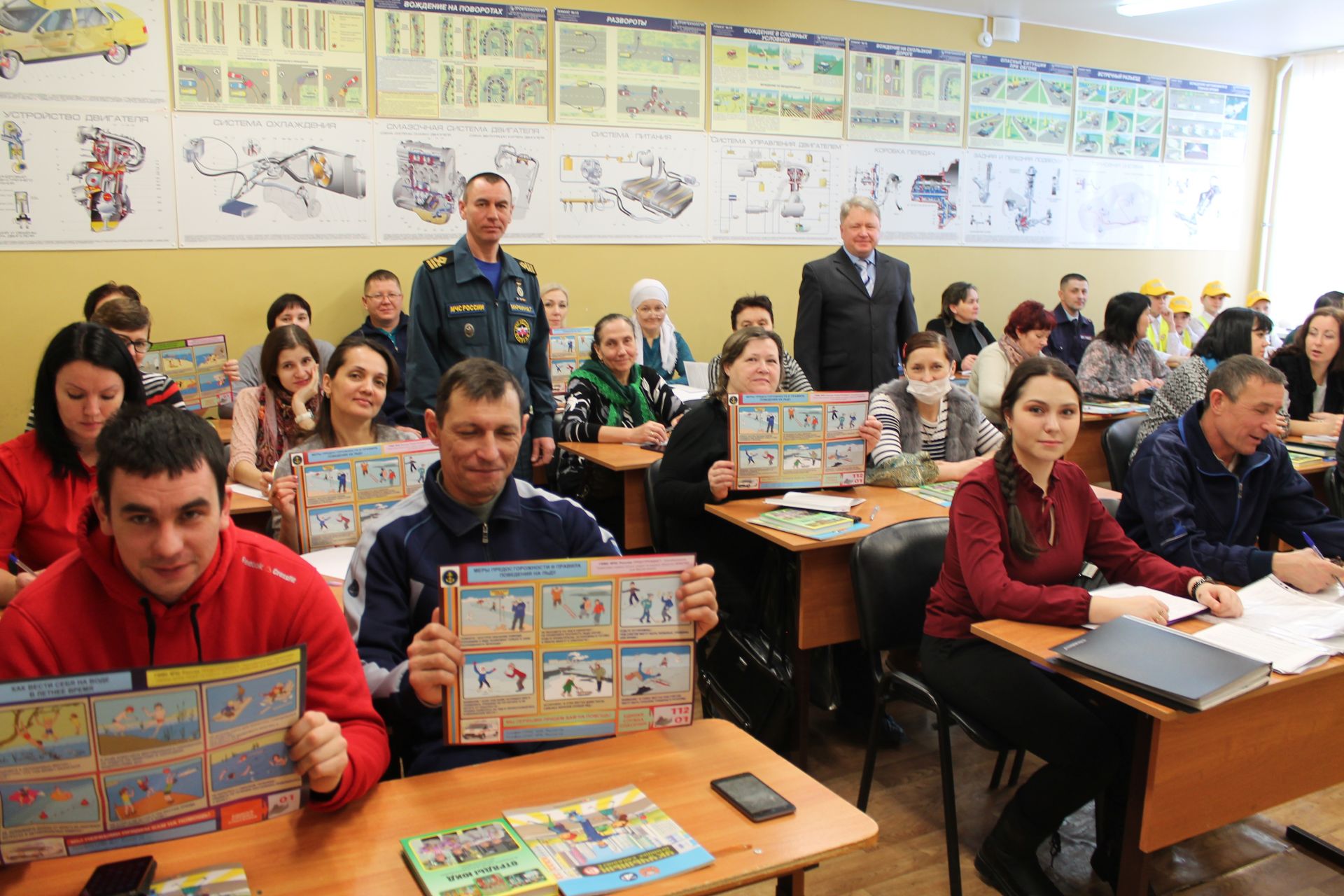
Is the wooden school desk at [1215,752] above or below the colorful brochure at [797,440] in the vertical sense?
below

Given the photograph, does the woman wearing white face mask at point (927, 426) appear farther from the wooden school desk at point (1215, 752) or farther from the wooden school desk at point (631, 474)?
the wooden school desk at point (1215, 752)

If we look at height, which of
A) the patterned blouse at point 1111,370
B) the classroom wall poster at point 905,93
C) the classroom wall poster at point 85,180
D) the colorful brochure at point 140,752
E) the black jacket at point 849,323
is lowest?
the colorful brochure at point 140,752

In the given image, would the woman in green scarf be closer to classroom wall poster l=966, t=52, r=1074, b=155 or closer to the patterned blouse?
the patterned blouse

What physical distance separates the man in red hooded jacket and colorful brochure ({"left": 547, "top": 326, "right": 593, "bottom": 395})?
3.88m

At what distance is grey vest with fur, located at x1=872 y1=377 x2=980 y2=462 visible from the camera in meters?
3.74

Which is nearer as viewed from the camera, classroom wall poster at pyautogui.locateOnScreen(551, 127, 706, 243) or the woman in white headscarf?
the woman in white headscarf

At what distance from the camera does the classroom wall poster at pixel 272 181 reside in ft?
16.8

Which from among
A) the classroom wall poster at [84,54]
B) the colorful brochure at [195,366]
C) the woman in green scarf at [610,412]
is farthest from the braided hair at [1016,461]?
the classroom wall poster at [84,54]

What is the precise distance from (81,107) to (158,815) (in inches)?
190

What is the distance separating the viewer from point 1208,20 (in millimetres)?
7848

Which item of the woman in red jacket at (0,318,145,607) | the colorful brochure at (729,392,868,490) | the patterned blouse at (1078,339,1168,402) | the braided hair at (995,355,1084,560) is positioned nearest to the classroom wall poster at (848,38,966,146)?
the patterned blouse at (1078,339,1168,402)

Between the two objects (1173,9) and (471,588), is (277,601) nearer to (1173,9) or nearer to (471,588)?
(471,588)

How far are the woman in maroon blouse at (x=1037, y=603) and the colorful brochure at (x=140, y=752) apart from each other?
1597 mm

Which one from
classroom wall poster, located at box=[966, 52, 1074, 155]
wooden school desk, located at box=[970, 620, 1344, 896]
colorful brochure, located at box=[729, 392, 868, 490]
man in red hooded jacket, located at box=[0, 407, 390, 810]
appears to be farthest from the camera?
classroom wall poster, located at box=[966, 52, 1074, 155]
